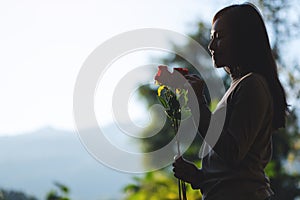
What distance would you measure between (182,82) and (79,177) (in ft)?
7.26

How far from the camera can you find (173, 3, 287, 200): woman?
0.85 meters

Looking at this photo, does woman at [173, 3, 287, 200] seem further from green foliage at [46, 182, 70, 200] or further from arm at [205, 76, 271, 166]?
green foliage at [46, 182, 70, 200]

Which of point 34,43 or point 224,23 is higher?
point 34,43

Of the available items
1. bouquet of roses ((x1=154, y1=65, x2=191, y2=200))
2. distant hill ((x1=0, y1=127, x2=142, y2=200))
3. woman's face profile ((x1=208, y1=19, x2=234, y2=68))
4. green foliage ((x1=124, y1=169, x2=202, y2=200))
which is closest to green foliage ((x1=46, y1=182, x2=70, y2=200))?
distant hill ((x1=0, y1=127, x2=142, y2=200))

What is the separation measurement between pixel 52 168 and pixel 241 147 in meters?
2.27

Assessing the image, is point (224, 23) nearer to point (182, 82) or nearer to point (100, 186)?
point (182, 82)

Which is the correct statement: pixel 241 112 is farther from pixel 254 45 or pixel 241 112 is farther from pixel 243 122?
pixel 254 45

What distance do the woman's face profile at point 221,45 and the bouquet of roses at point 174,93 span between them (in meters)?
0.07

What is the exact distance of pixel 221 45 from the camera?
0.93 m

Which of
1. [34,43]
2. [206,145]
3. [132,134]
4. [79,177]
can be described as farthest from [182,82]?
[79,177]

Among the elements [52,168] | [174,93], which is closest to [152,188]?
[52,168]

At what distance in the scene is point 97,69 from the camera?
1104 millimetres

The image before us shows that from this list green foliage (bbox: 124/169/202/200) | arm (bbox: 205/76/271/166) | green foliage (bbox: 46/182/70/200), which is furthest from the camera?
green foliage (bbox: 124/169/202/200)

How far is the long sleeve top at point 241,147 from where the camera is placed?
33.4 inches
